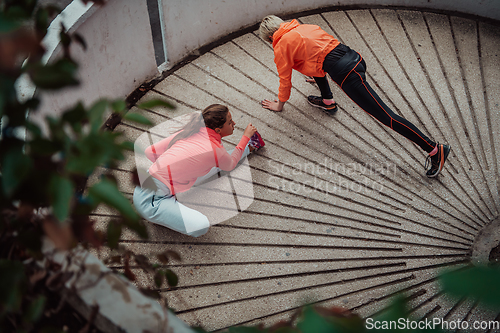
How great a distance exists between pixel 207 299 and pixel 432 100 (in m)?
2.37

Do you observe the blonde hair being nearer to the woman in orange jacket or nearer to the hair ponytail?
the woman in orange jacket

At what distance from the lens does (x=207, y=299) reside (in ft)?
6.55

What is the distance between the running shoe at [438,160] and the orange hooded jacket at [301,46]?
994 millimetres

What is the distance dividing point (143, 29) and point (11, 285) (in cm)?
245

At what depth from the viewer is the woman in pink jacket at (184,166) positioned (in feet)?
6.94

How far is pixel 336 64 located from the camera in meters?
2.46

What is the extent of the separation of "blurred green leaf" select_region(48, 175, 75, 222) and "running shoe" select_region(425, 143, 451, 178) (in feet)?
8.12

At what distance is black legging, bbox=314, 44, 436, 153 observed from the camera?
8.05ft

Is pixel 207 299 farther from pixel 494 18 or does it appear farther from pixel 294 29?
pixel 494 18

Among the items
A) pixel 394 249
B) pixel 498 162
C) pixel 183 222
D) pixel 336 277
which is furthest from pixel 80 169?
pixel 498 162

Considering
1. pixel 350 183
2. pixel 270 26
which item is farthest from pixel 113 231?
pixel 270 26

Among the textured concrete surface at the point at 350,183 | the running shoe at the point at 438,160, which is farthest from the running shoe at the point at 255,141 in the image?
the running shoe at the point at 438,160

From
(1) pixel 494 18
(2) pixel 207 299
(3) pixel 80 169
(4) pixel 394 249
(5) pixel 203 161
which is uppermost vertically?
(1) pixel 494 18

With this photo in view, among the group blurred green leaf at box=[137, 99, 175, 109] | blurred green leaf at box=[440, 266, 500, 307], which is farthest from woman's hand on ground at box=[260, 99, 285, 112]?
blurred green leaf at box=[440, 266, 500, 307]
